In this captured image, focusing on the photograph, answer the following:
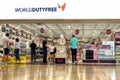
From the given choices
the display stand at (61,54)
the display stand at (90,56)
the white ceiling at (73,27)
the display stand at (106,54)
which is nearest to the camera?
the display stand at (61,54)

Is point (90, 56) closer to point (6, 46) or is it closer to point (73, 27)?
point (6, 46)

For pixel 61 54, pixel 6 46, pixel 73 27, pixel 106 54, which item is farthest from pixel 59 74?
pixel 73 27

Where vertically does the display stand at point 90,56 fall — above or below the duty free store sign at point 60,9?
below

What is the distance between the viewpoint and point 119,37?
51.8ft

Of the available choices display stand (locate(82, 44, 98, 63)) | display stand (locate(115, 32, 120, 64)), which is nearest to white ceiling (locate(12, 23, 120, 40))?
display stand (locate(115, 32, 120, 64))

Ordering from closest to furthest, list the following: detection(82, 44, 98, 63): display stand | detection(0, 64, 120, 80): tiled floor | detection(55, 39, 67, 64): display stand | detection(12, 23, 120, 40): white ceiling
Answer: detection(0, 64, 120, 80): tiled floor, detection(55, 39, 67, 64): display stand, detection(82, 44, 98, 63): display stand, detection(12, 23, 120, 40): white ceiling

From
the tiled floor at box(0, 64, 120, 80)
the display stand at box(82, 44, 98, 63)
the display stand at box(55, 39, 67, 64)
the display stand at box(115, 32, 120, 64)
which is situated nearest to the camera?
the tiled floor at box(0, 64, 120, 80)

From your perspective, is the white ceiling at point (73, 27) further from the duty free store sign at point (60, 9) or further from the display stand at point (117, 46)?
the duty free store sign at point (60, 9)

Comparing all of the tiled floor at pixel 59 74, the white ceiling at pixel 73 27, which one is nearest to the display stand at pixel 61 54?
the tiled floor at pixel 59 74

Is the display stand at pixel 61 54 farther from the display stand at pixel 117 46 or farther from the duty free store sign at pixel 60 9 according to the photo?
the duty free store sign at pixel 60 9

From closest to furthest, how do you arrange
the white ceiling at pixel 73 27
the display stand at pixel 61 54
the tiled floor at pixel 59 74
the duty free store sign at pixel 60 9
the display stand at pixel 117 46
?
the tiled floor at pixel 59 74, the duty free store sign at pixel 60 9, the display stand at pixel 61 54, the display stand at pixel 117 46, the white ceiling at pixel 73 27

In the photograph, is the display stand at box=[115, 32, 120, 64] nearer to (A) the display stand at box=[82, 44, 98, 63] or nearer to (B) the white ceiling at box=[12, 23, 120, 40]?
(A) the display stand at box=[82, 44, 98, 63]

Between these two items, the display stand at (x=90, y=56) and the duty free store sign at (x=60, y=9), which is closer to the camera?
the duty free store sign at (x=60, y=9)

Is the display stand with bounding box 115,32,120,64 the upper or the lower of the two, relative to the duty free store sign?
lower
